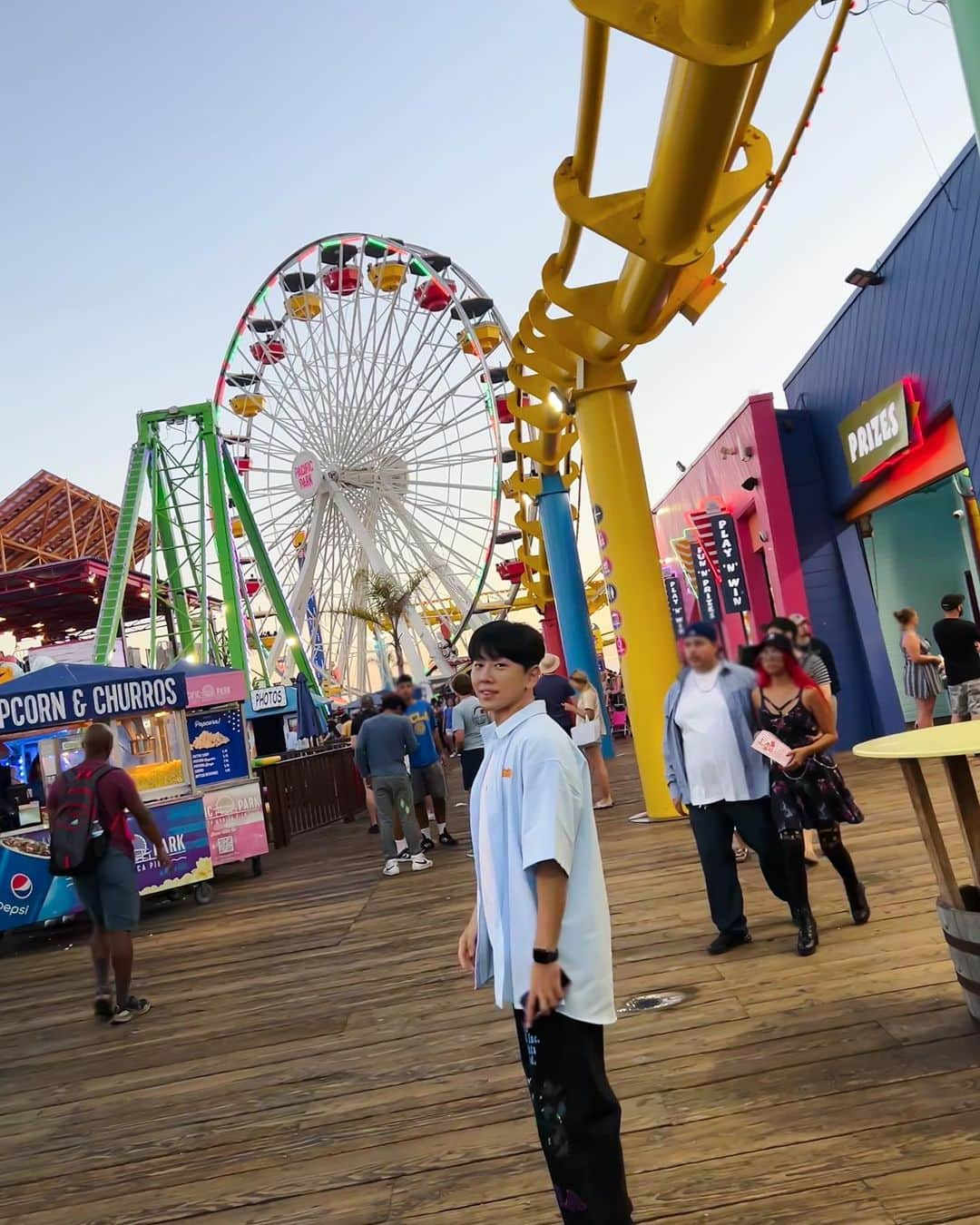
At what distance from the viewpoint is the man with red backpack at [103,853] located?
190 inches

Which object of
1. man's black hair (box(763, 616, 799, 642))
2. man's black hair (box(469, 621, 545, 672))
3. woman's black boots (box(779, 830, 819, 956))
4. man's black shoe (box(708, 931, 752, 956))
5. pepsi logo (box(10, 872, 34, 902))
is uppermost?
man's black hair (box(763, 616, 799, 642))

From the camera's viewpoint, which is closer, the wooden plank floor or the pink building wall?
the wooden plank floor

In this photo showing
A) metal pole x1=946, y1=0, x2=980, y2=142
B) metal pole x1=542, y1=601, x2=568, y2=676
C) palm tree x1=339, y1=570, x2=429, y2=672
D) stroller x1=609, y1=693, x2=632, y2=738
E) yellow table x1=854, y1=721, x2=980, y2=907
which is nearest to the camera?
yellow table x1=854, y1=721, x2=980, y2=907

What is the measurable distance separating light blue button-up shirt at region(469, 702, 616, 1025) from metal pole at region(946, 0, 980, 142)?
3100mm

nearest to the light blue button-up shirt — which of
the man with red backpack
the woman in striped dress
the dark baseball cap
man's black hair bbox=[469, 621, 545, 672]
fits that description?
man's black hair bbox=[469, 621, 545, 672]

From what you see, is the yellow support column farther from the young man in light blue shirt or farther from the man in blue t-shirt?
the young man in light blue shirt

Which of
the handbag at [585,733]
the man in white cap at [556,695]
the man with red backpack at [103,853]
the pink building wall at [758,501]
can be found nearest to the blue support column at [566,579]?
the pink building wall at [758,501]

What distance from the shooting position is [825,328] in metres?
11.0

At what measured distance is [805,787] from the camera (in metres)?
4.06

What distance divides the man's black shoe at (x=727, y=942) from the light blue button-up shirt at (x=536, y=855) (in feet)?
8.19

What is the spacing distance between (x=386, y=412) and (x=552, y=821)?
23.2 m

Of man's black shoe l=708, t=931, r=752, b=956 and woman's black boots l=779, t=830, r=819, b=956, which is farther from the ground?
woman's black boots l=779, t=830, r=819, b=956

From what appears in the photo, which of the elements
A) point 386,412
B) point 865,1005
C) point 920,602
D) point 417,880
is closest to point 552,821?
point 865,1005

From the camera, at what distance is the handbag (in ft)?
29.4
